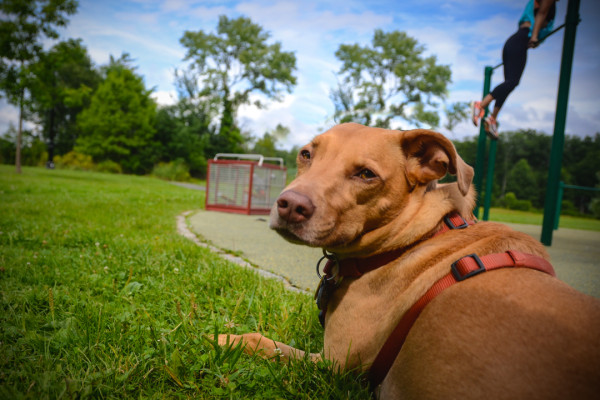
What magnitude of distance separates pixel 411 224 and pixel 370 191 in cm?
30

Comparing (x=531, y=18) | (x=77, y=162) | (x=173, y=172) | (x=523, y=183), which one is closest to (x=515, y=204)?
(x=523, y=183)

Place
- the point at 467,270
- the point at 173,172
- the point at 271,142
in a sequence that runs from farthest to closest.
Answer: the point at 271,142 → the point at 173,172 → the point at 467,270

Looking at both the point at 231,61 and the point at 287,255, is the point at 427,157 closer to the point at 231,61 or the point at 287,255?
the point at 287,255

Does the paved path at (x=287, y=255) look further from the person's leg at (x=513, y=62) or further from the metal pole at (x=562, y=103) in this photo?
the person's leg at (x=513, y=62)

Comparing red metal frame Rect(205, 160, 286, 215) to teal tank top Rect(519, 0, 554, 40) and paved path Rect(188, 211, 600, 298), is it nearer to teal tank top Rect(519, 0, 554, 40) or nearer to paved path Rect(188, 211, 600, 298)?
paved path Rect(188, 211, 600, 298)

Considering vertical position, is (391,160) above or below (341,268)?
above

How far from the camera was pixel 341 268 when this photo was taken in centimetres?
206

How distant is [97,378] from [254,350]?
0.79 metres

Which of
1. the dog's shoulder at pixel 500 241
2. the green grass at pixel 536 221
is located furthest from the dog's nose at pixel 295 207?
the green grass at pixel 536 221

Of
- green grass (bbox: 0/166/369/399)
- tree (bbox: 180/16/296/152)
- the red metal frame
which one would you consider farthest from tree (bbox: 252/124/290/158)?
green grass (bbox: 0/166/369/399)

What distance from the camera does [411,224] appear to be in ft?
6.69

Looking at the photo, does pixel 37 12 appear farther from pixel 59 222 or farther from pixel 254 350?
pixel 254 350

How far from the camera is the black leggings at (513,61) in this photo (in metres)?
5.52

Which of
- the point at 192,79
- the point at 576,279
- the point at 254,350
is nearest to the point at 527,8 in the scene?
the point at 576,279
